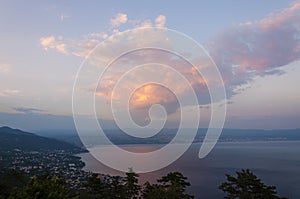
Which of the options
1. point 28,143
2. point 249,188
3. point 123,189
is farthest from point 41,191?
point 28,143

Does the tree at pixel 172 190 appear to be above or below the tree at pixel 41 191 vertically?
below

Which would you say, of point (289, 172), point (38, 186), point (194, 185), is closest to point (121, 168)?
point (194, 185)

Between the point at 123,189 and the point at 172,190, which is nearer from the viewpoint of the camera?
the point at 172,190

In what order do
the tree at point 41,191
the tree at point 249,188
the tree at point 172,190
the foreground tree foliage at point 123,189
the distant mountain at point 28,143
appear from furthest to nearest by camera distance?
the distant mountain at point 28,143 < the tree at point 172,190 < the tree at point 249,188 < the foreground tree foliage at point 123,189 < the tree at point 41,191

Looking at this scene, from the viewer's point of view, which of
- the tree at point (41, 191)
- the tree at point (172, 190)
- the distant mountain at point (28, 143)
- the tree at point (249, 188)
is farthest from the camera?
the distant mountain at point (28, 143)

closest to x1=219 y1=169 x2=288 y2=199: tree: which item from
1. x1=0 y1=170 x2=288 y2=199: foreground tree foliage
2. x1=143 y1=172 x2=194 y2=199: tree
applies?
x1=0 y1=170 x2=288 y2=199: foreground tree foliage

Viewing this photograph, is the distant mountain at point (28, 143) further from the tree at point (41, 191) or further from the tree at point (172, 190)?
the tree at point (41, 191)

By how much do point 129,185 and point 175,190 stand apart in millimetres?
3565

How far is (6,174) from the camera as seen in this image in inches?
656

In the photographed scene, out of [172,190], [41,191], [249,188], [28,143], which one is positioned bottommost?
[28,143]

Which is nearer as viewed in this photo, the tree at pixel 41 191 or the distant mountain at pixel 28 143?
the tree at pixel 41 191

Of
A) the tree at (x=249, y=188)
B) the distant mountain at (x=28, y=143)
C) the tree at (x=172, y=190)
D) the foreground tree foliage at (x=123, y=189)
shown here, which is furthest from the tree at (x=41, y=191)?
the distant mountain at (x=28, y=143)

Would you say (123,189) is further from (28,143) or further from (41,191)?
(28,143)

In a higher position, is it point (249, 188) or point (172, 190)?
point (249, 188)
